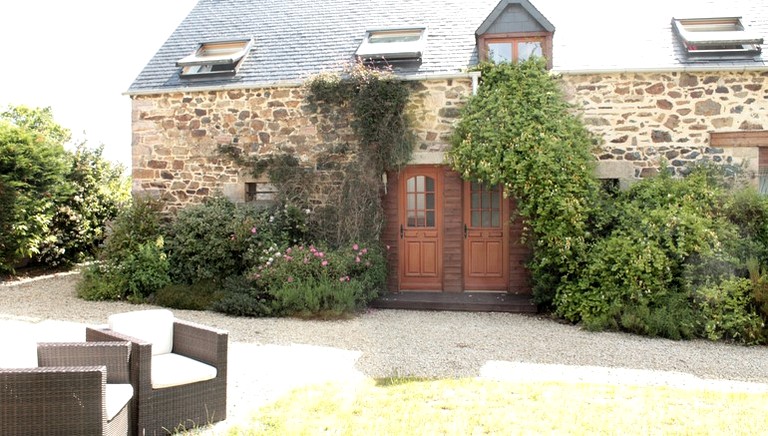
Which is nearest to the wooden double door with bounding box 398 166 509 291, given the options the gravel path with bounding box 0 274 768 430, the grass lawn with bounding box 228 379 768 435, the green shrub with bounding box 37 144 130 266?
the gravel path with bounding box 0 274 768 430

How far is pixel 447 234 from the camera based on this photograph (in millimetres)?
10305

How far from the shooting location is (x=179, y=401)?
13.6ft

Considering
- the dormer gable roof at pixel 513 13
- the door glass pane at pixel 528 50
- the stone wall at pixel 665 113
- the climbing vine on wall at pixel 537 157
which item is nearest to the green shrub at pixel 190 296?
the climbing vine on wall at pixel 537 157

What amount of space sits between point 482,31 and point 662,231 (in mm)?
4288

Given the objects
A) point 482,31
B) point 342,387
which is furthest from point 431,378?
point 482,31

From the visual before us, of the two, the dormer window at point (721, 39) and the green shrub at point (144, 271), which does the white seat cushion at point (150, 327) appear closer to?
the green shrub at point (144, 271)

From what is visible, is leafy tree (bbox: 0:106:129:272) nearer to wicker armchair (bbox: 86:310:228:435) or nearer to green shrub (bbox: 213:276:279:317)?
green shrub (bbox: 213:276:279:317)

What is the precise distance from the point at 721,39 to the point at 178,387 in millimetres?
9767

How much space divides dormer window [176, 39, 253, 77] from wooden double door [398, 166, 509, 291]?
12.9ft

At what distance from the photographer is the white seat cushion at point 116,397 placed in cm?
359

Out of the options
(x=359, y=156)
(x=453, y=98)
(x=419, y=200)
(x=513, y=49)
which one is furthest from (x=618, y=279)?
(x=359, y=156)

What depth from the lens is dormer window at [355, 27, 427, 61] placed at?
10555 mm

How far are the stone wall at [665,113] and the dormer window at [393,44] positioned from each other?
2628 millimetres

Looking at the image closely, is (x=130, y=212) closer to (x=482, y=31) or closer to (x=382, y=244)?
(x=382, y=244)
